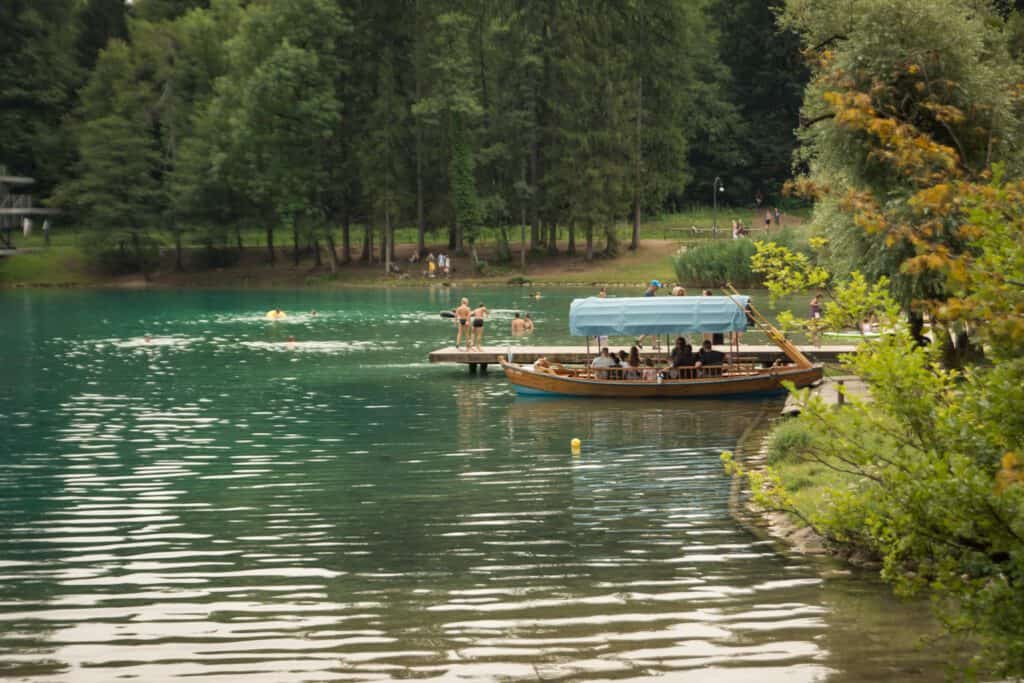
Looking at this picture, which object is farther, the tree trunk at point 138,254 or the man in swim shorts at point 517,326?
the tree trunk at point 138,254

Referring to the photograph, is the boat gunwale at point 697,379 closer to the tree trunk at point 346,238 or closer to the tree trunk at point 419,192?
the tree trunk at point 419,192

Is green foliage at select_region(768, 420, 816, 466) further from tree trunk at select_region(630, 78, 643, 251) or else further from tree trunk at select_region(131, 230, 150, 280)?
tree trunk at select_region(131, 230, 150, 280)

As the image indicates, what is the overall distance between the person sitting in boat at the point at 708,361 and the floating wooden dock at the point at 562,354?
11.3 ft

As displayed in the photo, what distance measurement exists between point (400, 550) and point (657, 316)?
18898 mm

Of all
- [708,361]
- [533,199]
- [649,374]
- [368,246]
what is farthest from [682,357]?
[368,246]

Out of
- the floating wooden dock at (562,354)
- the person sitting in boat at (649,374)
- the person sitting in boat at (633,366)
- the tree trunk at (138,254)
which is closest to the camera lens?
the person sitting in boat at (649,374)

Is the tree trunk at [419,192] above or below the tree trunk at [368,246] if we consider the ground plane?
above

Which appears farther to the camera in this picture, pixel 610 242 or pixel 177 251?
pixel 177 251

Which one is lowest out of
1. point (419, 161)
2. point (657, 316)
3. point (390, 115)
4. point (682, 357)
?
point (682, 357)

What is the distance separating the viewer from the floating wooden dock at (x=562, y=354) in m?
41.4

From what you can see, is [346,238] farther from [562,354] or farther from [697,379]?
[697,379]

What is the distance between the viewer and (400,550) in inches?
730

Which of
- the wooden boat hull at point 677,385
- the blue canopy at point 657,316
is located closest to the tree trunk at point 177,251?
the wooden boat hull at point 677,385

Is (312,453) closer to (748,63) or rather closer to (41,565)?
(41,565)
